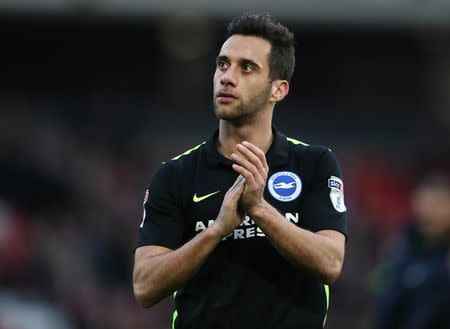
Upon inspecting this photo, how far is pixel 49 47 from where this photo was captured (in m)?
18.7

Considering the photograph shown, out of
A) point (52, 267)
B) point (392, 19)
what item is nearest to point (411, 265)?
point (52, 267)

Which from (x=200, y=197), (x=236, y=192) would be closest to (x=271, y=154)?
(x=200, y=197)

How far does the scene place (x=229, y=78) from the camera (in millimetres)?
5188

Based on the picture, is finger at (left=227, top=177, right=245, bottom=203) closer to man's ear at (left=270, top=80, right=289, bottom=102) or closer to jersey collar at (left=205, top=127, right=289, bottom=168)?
jersey collar at (left=205, top=127, right=289, bottom=168)

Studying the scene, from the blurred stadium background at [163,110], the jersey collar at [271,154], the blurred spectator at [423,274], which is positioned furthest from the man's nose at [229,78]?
the blurred stadium background at [163,110]

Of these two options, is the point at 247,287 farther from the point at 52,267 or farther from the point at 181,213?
the point at 52,267

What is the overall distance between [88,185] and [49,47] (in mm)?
3290

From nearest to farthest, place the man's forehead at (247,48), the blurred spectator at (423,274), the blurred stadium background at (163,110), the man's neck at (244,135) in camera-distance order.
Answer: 1. the man's forehead at (247,48)
2. the man's neck at (244,135)
3. the blurred spectator at (423,274)
4. the blurred stadium background at (163,110)

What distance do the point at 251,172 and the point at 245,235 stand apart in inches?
18.5

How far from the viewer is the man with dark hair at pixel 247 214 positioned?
5.20m

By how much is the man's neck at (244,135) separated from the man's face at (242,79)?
8cm

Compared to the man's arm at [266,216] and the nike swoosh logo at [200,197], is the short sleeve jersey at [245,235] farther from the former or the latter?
the man's arm at [266,216]

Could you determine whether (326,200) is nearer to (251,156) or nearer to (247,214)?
(247,214)

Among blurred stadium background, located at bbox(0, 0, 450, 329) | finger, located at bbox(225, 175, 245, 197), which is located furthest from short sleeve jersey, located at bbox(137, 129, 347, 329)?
blurred stadium background, located at bbox(0, 0, 450, 329)
